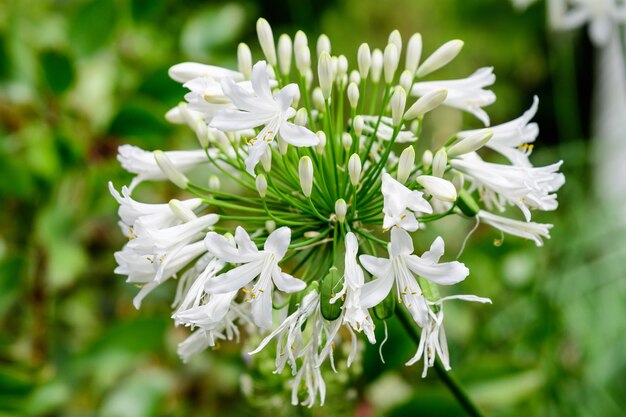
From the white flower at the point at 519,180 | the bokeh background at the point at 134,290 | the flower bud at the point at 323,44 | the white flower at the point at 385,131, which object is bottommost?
the bokeh background at the point at 134,290

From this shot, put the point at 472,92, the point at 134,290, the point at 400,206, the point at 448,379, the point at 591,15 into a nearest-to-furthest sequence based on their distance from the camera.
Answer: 1. the point at 400,206
2. the point at 448,379
3. the point at 472,92
4. the point at 591,15
5. the point at 134,290

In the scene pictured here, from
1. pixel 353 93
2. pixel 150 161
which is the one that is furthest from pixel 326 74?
pixel 150 161

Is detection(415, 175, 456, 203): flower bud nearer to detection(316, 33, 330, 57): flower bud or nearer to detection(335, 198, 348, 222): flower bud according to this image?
detection(335, 198, 348, 222): flower bud

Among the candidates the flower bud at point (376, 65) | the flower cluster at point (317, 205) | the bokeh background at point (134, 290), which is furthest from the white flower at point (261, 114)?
the bokeh background at point (134, 290)

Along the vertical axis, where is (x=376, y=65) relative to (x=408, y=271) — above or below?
above

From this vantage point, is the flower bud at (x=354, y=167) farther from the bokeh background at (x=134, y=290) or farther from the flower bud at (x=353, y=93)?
the bokeh background at (x=134, y=290)

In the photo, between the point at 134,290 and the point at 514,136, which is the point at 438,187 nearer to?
the point at 514,136
